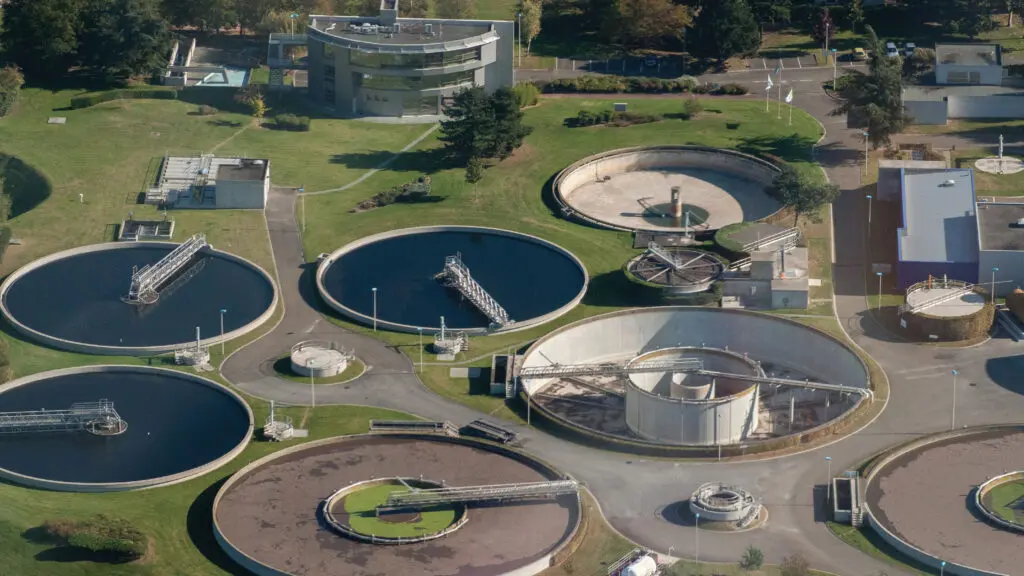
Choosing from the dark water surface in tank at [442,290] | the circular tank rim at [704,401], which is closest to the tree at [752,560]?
the circular tank rim at [704,401]

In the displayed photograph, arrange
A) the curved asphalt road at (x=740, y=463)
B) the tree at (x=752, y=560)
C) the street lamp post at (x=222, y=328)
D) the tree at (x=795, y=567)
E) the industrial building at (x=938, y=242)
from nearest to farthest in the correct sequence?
the tree at (x=795, y=567), the tree at (x=752, y=560), the curved asphalt road at (x=740, y=463), the street lamp post at (x=222, y=328), the industrial building at (x=938, y=242)

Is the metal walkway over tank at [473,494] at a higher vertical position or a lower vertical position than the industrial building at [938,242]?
lower

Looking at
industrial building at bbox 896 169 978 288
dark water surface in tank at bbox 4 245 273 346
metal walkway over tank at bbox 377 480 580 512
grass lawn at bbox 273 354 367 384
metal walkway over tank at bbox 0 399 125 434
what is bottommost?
metal walkway over tank at bbox 377 480 580 512

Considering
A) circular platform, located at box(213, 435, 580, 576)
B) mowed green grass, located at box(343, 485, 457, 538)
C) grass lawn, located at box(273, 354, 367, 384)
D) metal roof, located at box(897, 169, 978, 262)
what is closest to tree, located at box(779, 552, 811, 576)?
circular platform, located at box(213, 435, 580, 576)

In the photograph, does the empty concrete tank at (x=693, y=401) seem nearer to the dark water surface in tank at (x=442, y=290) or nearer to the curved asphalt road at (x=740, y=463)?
the curved asphalt road at (x=740, y=463)

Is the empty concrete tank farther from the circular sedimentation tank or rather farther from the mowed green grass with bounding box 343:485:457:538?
the mowed green grass with bounding box 343:485:457:538

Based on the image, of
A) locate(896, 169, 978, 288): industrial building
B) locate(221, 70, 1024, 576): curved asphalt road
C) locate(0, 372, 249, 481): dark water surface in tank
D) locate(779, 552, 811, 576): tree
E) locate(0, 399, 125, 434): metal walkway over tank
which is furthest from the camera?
locate(896, 169, 978, 288): industrial building

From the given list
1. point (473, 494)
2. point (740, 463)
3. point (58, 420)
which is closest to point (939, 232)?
point (740, 463)
